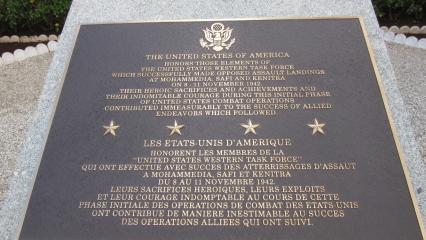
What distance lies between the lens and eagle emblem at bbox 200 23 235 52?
3869 mm

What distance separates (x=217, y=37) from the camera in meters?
3.93

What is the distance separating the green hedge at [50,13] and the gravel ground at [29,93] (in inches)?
42.1

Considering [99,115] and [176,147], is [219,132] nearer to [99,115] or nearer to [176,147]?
[176,147]

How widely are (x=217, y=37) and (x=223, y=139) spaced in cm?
109

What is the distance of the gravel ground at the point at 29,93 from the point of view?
5129 millimetres

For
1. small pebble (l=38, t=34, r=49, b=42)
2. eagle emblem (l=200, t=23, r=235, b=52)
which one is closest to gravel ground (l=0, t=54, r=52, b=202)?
small pebble (l=38, t=34, r=49, b=42)

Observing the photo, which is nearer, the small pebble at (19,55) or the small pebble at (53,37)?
the small pebble at (19,55)

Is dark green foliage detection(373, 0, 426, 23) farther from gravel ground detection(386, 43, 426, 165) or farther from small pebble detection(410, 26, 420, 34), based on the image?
gravel ground detection(386, 43, 426, 165)

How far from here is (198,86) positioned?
361 cm

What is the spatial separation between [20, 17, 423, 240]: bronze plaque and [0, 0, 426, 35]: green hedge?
148 inches

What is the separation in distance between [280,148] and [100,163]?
1.31m

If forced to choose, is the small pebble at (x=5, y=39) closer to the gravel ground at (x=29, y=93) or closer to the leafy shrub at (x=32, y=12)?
the leafy shrub at (x=32, y=12)

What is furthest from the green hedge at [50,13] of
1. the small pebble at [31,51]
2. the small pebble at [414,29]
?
the small pebble at [31,51]

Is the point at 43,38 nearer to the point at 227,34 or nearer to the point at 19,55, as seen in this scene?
the point at 19,55
